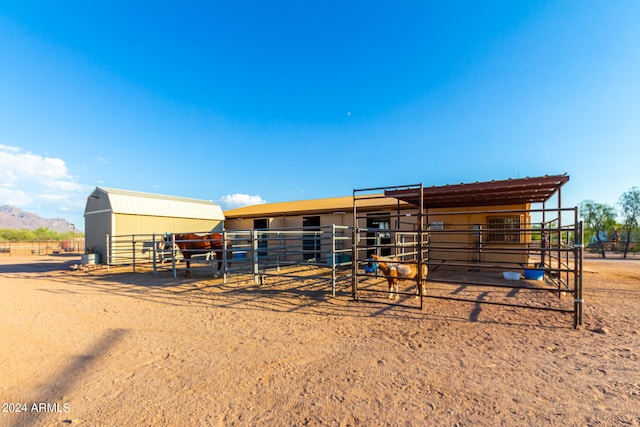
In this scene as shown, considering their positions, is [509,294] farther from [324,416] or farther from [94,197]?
[94,197]

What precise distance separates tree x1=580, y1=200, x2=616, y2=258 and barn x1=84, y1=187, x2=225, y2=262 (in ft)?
106

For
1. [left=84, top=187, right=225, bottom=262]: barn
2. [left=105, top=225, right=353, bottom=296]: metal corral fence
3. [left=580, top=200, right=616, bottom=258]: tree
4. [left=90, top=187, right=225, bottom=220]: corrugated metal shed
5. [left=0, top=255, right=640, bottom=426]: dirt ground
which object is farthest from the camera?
[left=580, top=200, right=616, bottom=258]: tree

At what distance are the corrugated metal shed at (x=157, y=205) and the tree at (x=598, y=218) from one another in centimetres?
3156

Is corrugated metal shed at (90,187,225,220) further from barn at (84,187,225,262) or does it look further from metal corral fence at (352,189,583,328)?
metal corral fence at (352,189,583,328)

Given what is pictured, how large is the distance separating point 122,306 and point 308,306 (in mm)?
3889

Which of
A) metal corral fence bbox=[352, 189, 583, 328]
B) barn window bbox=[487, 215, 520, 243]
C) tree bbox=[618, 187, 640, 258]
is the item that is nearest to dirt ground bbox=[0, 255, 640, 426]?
metal corral fence bbox=[352, 189, 583, 328]

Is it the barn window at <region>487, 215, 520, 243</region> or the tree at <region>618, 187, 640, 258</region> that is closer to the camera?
the barn window at <region>487, 215, 520, 243</region>

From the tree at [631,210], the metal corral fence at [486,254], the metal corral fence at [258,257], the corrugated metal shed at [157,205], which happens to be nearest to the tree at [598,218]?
the tree at [631,210]

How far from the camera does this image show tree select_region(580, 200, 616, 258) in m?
26.1

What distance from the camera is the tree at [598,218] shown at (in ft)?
85.7

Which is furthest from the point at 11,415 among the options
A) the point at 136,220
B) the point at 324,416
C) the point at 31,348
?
the point at 136,220

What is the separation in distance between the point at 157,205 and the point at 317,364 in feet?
53.4

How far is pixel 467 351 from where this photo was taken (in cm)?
372

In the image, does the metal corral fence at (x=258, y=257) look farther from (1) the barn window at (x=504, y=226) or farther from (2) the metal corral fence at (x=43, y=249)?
(2) the metal corral fence at (x=43, y=249)
